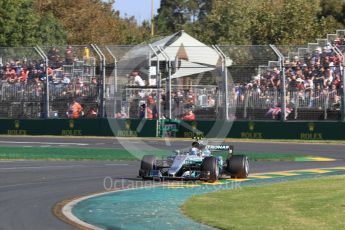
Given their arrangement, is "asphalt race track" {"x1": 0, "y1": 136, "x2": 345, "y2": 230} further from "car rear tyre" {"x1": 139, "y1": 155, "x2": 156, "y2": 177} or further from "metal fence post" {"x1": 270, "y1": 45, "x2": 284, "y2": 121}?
"metal fence post" {"x1": 270, "y1": 45, "x2": 284, "y2": 121}

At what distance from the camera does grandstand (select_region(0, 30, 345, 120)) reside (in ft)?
110

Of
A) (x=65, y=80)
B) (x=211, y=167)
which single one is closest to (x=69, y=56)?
(x=65, y=80)

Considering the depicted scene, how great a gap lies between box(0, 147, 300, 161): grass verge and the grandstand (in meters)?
5.62

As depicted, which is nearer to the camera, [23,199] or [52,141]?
[23,199]

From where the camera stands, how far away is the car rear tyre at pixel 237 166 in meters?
Result: 20.1

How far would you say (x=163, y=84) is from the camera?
36469 mm

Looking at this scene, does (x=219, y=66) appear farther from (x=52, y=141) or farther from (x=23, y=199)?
(x=23, y=199)

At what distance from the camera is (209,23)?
221ft

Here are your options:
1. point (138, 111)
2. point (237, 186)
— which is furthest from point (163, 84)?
point (237, 186)

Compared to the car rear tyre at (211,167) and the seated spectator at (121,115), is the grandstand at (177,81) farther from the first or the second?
the car rear tyre at (211,167)

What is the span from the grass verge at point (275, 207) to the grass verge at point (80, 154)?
863 cm

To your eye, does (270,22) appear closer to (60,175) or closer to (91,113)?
(91,113)

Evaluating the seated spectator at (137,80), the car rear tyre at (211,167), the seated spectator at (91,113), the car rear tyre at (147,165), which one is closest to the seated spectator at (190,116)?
the seated spectator at (137,80)

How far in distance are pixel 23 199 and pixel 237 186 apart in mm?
4697
